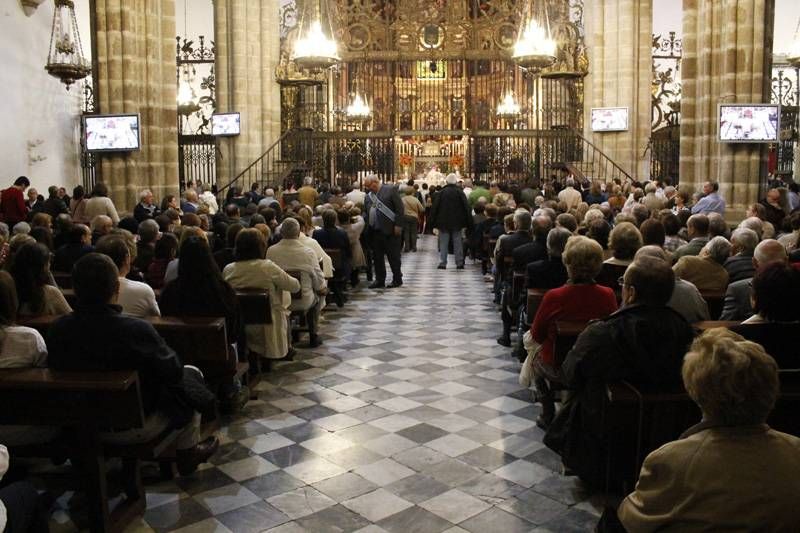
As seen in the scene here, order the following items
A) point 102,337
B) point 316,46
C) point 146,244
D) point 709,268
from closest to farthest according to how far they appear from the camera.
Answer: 1. point 102,337
2. point 709,268
3. point 146,244
4. point 316,46

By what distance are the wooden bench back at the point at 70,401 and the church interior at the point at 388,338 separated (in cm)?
1

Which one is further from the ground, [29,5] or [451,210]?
[29,5]

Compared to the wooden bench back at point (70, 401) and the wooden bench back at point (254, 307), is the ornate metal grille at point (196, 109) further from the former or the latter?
the wooden bench back at point (70, 401)

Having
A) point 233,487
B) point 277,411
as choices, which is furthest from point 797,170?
point 233,487

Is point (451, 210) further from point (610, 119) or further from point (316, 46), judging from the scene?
point (610, 119)

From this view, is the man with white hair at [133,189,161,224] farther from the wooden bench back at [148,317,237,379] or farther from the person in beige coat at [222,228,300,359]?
the wooden bench back at [148,317,237,379]

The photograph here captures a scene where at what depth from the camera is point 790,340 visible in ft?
13.2

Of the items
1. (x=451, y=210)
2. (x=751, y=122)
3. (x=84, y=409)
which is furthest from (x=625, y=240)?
(x=451, y=210)

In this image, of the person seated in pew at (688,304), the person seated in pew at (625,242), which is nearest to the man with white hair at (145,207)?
the person seated in pew at (625,242)

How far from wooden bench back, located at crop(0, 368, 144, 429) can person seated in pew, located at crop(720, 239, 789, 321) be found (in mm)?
3713

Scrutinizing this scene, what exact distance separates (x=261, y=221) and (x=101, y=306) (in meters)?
5.21

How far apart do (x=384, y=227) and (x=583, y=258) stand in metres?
7.54

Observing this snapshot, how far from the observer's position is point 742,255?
6.54m

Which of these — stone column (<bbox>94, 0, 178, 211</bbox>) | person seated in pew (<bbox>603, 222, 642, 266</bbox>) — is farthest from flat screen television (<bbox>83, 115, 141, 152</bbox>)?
person seated in pew (<bbox>603, 222, 642, 266</bbox>)
